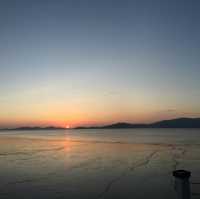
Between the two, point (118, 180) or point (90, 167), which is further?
point (90, 167)

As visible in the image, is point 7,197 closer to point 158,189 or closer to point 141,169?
point 158,189

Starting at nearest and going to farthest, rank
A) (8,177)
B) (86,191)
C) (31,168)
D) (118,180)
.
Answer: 1. (86,191)
2. (118,180)
3. (8,177)
4. (31,168)

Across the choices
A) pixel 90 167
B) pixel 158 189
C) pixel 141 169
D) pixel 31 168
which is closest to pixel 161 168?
Answer: pixel 141 169

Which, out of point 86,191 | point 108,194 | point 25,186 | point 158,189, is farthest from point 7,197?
point 158,189

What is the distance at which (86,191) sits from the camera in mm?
8875

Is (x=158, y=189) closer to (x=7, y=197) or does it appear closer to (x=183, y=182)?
(x=7, y=197)

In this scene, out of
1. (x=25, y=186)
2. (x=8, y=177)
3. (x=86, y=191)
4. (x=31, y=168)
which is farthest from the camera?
(x=31, y=168)

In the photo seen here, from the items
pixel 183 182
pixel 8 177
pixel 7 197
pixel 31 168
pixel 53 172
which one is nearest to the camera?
pixel 183 182

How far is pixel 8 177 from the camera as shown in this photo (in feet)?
37.3

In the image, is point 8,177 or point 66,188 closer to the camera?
point 66,188

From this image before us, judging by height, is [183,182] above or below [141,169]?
above

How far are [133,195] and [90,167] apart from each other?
5.83 meters

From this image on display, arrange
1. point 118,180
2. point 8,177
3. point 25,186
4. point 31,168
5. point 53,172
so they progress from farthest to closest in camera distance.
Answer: point 31,168 < point 53,172 < point 8,177 < point 118,180 < point 25,186

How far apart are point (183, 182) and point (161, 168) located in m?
10.9
